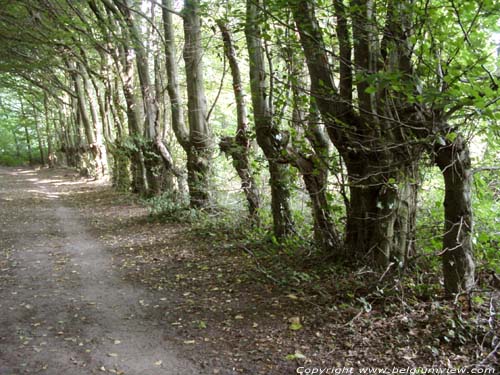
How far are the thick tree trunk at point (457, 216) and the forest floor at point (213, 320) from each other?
0.97 ft

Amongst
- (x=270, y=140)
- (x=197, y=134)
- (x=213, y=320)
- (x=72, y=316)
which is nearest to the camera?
(x=213, y=320)

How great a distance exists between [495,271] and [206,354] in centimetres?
336

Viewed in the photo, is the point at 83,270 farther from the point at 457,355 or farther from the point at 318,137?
the point at 457,355

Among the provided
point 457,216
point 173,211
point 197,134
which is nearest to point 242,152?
point 197,134

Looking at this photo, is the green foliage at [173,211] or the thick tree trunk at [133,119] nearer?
the green foliage at [173,211]

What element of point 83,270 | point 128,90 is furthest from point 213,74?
point 83,270

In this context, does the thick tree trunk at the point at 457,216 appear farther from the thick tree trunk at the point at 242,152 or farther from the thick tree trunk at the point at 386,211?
the thick tree trunk at the point at 242,152

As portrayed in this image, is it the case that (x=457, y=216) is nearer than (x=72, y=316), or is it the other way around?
(x=457, y=216)

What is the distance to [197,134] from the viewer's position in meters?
11.0

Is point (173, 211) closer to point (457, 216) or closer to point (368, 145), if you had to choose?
point (368, 145)

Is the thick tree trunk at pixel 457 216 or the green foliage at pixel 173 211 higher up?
the thick tree trunk at pixel 457 216

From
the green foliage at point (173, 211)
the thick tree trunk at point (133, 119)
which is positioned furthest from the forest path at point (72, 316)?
the thick tree trunk at point (133, 119)

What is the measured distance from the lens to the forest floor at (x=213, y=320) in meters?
4.09

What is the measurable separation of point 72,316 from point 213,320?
1844 millimetres
